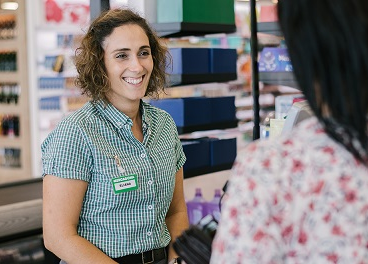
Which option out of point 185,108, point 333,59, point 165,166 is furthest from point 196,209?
point 333,59

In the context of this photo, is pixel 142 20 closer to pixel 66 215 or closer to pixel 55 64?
pixel 66 215

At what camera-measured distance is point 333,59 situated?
0.97m

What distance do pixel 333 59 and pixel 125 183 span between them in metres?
1.56

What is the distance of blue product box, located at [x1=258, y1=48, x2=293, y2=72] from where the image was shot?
3.56 metres

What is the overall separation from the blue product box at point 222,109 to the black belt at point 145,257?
1.97m

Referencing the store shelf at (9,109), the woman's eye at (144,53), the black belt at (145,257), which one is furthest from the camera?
the store shelf at (9,109)

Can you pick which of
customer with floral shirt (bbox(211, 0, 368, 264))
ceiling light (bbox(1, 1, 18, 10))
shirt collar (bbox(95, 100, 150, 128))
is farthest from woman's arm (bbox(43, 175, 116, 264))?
ceiling light (bbox(1, 1, 18, 10))

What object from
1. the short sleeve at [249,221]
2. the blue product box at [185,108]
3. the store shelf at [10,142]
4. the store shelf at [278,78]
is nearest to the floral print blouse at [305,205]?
the short sleeve at [249,221]

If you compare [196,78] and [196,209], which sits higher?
[196,78]

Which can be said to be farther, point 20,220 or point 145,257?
point 20,220

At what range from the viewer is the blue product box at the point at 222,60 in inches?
173

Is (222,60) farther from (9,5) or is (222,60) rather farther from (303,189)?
(9,5)

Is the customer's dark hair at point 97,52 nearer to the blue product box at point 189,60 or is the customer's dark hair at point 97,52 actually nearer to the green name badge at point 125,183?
the green name badge at point 125,183

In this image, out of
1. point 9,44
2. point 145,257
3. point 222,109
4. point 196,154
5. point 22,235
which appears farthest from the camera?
point 9,44
